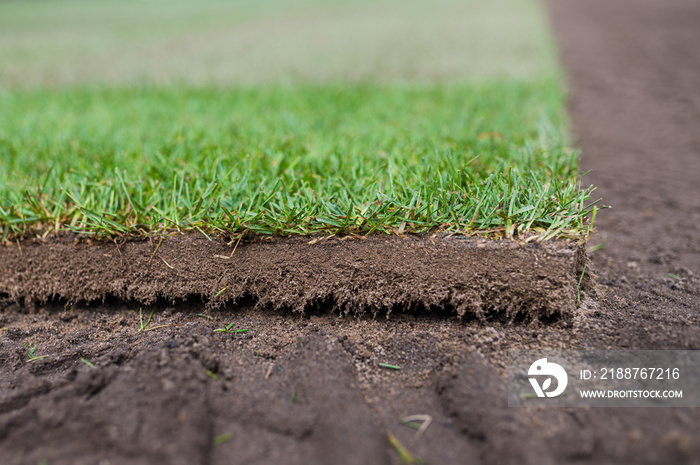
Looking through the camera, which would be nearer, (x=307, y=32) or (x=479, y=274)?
(x=479, y=274)

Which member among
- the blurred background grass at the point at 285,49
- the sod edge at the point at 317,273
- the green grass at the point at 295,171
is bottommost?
the sod edge at the point at 317,273

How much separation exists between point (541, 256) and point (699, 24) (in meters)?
10.3

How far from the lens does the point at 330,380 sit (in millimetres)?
1503

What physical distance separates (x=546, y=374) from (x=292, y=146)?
1860 millimetres

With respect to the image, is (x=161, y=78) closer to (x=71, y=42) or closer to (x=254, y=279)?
(x=254, y=279)

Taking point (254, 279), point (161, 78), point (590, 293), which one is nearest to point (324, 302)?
point (254, 279)

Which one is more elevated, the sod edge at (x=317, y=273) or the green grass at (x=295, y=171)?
the green grass at (x=295, y=171)

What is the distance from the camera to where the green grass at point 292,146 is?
1924mm

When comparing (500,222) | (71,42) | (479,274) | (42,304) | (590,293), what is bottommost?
(42,304)

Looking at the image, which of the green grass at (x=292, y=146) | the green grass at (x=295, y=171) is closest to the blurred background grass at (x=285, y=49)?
the green grass at (x=292, y=146)

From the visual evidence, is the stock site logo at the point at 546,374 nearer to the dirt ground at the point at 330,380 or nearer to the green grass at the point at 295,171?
the dirt ground at the point at 330,380

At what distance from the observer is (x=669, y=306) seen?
70.6 inches

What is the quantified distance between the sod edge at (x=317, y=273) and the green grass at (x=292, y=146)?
0.07 metres

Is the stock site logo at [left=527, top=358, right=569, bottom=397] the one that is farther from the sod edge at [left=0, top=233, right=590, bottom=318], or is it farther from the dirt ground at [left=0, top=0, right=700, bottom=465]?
the sod edge at [left=0, top=233, right=590, bottom=318]
